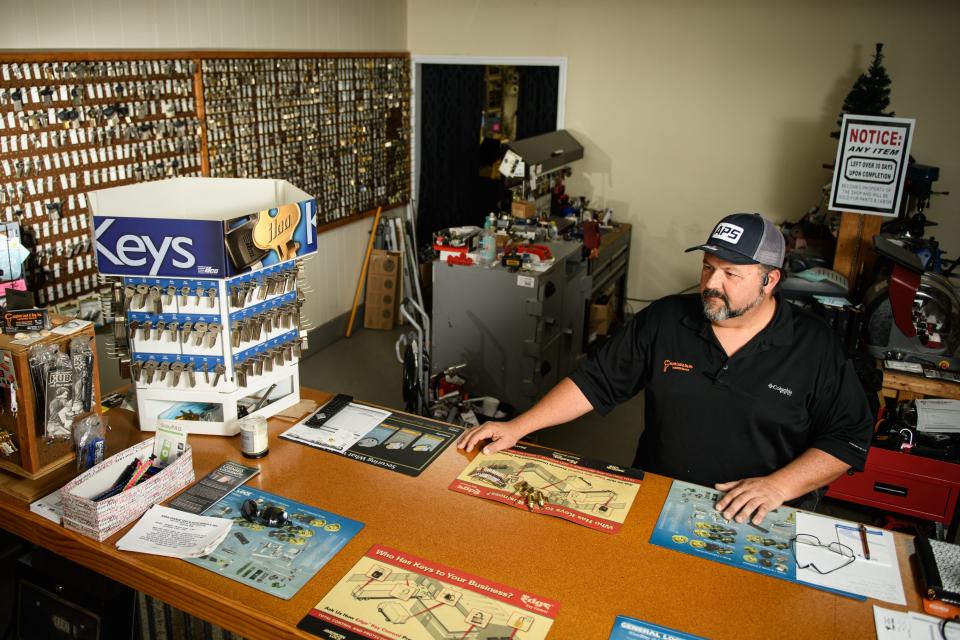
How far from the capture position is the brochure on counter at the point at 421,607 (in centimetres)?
178

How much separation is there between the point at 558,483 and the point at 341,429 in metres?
0.80

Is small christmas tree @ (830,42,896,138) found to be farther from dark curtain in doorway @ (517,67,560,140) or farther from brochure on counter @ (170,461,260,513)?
brochure on counter @ (170,461,260,513)

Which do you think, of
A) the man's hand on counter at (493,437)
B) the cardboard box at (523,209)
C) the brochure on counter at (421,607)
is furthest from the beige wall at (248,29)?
the brochure on counter at (421,607)

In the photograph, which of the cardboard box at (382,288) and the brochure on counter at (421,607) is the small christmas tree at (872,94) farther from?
the brochure on counter at (421,607)

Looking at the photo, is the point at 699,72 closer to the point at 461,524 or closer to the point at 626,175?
the point at 626,175

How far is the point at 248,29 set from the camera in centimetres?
499

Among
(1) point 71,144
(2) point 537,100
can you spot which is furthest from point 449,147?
(1) point 71,144

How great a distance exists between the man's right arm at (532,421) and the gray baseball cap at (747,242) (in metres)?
0.67

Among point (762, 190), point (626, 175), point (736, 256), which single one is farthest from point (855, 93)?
point (736, 256)

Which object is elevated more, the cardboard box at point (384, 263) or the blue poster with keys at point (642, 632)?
the blue poster with keys at point (642, 632)

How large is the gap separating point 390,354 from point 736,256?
3909 mm

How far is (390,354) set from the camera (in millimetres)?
6070

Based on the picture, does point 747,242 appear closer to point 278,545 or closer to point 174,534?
point 278,545

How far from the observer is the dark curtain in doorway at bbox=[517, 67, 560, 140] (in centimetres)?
668
